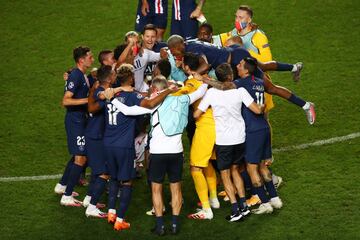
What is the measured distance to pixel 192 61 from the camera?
39.6 ft

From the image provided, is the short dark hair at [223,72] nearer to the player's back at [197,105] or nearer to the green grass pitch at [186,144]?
the player's back at [197,105]

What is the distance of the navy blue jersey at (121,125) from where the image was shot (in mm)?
11719

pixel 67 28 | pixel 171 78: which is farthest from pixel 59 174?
pixel 67 28

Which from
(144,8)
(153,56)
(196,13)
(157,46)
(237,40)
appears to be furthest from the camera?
(144,8)

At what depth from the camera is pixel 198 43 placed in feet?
42.5

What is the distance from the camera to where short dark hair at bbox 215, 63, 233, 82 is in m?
11.9

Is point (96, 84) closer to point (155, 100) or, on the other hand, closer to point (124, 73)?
point (124, 73)

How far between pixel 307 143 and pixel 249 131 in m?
2.59

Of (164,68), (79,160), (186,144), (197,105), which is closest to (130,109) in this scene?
(164,68)

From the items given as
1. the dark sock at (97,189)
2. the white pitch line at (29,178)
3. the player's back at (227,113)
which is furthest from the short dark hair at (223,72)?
the white pitch line at (29,178)

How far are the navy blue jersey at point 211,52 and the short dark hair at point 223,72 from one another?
688mm

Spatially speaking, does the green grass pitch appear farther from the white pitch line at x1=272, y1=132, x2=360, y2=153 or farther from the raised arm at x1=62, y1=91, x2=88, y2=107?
the raised arm at x1=62, y1=91, x2=88, y2=107

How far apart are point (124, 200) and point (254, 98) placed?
7.22 feet

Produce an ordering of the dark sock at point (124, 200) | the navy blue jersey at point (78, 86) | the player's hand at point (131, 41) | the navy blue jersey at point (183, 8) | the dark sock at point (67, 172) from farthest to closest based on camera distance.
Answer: the navy blue jersey at point (183, 8) < the player's hand at point (131, 41) < the dark sock at point (67, 172) < the navy blue jersey at point (78, 86) < the dark sock at point (124, 200)
